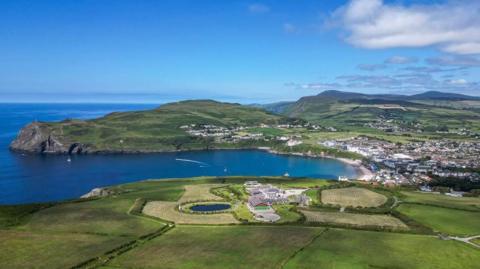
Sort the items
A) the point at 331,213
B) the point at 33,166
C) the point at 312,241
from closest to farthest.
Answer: the point at 312,241 < the point at 331,213 < the point at 33,166

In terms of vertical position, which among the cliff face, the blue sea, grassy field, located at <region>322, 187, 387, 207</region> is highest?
the cliff face

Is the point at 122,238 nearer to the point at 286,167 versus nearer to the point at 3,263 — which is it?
the point at 3,263

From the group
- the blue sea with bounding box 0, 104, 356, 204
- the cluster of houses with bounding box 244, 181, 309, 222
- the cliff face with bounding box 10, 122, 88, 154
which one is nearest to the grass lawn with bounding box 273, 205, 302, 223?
the cluster of houses with bounding box 244, 181, 309, 222

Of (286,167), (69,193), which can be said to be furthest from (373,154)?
(69,193)

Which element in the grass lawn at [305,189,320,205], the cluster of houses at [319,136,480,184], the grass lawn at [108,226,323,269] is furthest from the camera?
the cluster of houses at [319,136,480,184]

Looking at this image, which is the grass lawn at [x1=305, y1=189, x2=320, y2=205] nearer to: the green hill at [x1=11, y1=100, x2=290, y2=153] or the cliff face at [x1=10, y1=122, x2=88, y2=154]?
the green hill at [x1=11, y1=100, x2=290, y2=153]

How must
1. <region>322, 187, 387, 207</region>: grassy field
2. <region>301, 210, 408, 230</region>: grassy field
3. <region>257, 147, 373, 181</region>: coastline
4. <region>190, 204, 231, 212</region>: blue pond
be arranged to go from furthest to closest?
<region>257, 147, 373, 181</region>: coastline < <region>322, 187, 387, 207</region>: grassy field < <region>190, 204, 231, 212</region>: blue pond < <region>301, 210, 408, 230</region>: grassy field

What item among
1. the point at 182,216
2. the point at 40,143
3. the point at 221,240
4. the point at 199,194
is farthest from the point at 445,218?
the point at 40,143

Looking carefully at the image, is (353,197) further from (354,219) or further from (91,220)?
(91,220)
